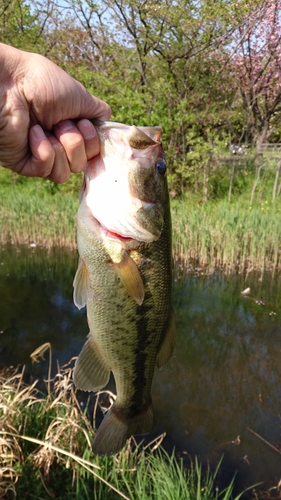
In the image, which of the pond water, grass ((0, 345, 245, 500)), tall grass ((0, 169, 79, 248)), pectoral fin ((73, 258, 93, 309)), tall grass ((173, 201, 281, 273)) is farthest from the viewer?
tall grass ((0, 169, 79, 248))

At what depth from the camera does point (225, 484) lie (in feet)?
13.4

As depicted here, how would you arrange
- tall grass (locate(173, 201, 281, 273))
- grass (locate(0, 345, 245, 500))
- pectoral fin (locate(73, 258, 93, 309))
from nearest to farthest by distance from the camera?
1. pectoral fin (locate(73, 258, 93, 309))
2. grass (locate(0, 345, 245, 500))
3. tall grass (locate(173, 201, 281, 273))

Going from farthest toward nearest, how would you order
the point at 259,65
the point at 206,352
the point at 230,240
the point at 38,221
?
the point at 259,65
the point at 38,221
the point at 230,240
the point at 206,352

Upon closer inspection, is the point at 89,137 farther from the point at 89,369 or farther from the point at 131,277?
the point at 89,369

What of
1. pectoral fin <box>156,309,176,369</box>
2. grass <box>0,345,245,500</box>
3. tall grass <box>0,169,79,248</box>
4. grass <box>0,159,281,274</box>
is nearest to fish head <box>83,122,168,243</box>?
pectoral fin <box>156,309,176,369</box>

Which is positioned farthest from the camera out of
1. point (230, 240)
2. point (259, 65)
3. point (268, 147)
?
point (268, 147)

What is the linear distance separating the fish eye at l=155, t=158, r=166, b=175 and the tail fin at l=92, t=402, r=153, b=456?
1.20 m

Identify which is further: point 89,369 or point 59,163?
point 89,369

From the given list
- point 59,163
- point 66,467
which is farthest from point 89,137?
point 66,467

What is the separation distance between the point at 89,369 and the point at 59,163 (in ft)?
3.30

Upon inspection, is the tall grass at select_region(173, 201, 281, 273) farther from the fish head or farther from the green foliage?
the fish head

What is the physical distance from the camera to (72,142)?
170cm

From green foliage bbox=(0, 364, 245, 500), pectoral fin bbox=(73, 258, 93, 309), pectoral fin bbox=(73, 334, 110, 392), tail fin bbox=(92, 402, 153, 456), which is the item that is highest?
pectoral fin bbox=(73, 258, 93, 309)

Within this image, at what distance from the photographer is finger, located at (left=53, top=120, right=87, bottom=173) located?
1701 millimetres
